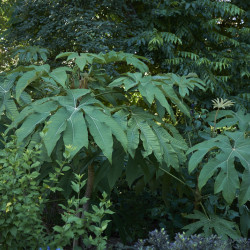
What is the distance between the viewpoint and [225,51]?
22.2 ft

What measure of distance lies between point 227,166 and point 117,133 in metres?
0.75

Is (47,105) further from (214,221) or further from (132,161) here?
(214,221)

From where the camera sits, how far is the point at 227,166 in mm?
2461

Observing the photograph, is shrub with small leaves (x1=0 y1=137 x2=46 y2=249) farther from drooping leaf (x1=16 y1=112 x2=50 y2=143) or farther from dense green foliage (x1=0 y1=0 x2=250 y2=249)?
drooping leaf (x1=16 y1=112 x2=50 y2=143)

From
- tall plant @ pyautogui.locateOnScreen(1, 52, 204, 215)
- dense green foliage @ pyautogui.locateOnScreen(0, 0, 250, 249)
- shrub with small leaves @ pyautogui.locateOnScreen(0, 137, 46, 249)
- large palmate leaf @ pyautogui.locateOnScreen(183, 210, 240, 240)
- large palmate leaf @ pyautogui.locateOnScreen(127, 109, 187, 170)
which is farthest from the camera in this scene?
large palmate leaf @ pyautogui.locateOnScreen(183, 210, 240, 240)

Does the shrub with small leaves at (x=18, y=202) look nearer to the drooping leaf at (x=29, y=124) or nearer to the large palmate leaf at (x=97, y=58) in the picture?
the drooping leaf at (x=29, y=124)

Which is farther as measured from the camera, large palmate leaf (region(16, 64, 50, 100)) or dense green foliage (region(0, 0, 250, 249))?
large palmate leaf (region(16, 64, 50, 100))

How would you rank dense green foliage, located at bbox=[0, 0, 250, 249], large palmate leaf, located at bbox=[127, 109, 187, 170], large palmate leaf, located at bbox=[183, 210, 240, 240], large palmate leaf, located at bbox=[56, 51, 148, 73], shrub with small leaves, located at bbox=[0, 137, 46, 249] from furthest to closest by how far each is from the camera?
large palmate leaf, located at bbox=[183, 210, 240, 240], large palmate leaf, located at bbox=[56, 51, 148, 73], large palmate leaf, located at bbox=[127, 109, 187, 170], dense green foliage, located at bbox=[0, 0, 250, 249], shrub with small leaves, located at bbox=[0, 137, 46, 249]

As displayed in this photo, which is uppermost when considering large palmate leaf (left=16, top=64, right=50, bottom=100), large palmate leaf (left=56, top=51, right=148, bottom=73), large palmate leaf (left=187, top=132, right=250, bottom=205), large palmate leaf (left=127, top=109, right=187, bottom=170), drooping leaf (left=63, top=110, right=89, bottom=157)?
large palmate leaf (left=56, top=51, right=148, bottom=73)

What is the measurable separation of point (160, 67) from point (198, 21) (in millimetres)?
958

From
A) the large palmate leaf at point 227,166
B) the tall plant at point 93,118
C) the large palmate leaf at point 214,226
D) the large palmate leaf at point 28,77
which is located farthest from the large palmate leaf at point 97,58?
the large palmate leaf at point 214,226

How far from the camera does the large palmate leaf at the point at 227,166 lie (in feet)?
7.86

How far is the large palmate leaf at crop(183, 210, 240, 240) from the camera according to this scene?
8.84 ft

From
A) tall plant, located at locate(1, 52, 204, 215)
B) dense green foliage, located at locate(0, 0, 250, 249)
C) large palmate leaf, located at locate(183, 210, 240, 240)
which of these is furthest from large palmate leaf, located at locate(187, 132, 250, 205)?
large palmate leaf, located at locate(183, 210, 240, 240)
